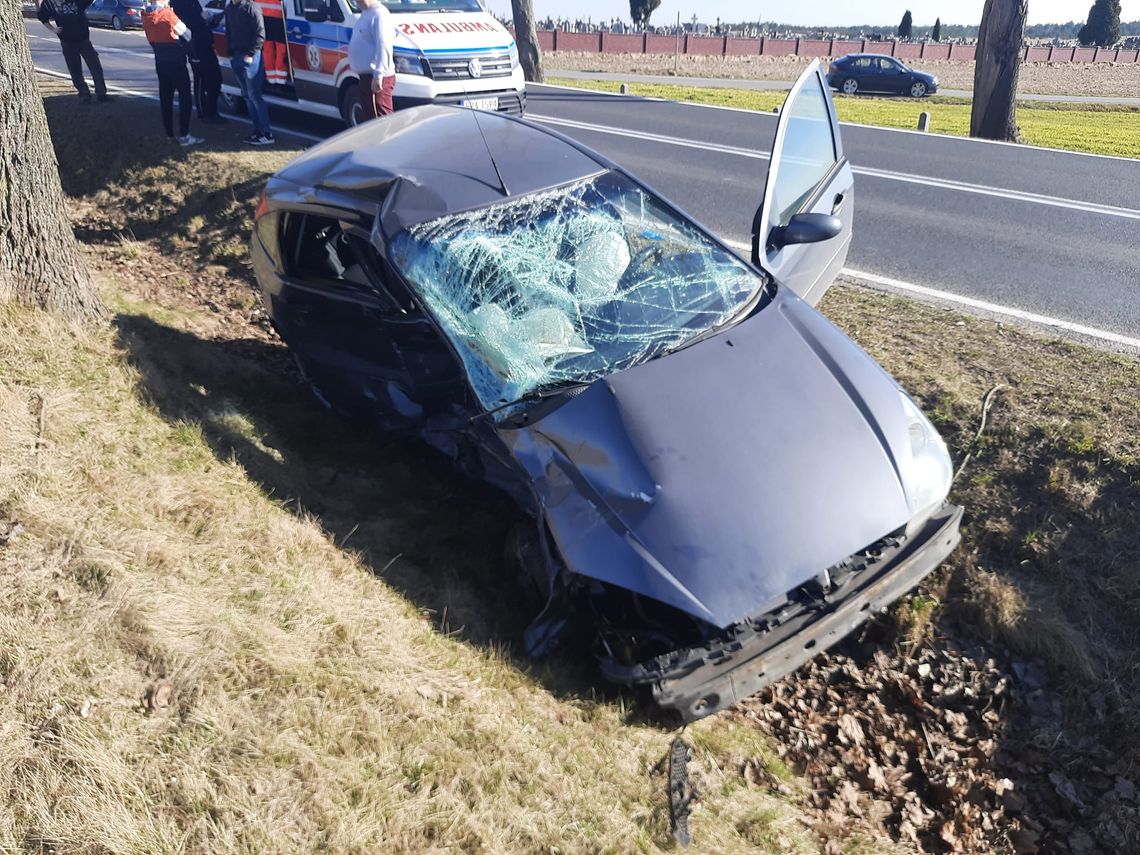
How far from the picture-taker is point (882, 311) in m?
6.27

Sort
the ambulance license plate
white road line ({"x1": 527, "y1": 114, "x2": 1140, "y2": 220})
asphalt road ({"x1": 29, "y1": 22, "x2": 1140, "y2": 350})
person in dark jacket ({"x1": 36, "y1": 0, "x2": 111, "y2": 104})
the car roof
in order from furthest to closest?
person in dark jacket ({"x1": 36, "y1": 0, "x2": 111, "y2": 104}) → the ambulance license plate → white road line ({"x1": 527, "y1": 114, "x2": 1140, "y2": 220}) → asphalt road ({"x1": 29, "y1": 22, "x2": 1140, "y2": 350}) → the car roof

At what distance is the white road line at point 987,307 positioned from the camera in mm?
5875

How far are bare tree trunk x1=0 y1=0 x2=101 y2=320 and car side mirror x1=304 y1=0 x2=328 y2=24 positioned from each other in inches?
245

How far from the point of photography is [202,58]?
10.5 metres

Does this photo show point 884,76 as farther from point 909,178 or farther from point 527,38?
point 909,178

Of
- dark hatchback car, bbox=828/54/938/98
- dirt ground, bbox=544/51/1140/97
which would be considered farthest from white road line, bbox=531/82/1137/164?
dark hatchback car, bbox=828/54/938/98

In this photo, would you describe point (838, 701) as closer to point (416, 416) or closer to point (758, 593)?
point (758, 593)

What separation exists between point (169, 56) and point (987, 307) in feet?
28.2

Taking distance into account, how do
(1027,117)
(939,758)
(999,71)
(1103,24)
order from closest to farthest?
(939,758) → (999,71) → (1027,117) → (1103,24)

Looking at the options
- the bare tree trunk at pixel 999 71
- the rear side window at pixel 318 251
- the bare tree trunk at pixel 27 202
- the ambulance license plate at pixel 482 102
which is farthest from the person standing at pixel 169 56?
the bare tree trunk at pixel 999 71

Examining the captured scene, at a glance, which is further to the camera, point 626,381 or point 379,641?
point 626,381

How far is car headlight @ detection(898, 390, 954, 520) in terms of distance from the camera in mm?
3232

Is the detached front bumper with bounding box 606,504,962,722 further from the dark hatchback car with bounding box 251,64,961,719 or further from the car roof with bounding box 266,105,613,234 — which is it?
the car roof with bounding box 266,105,613,234

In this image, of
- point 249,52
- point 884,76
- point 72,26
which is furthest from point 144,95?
point 884,76
